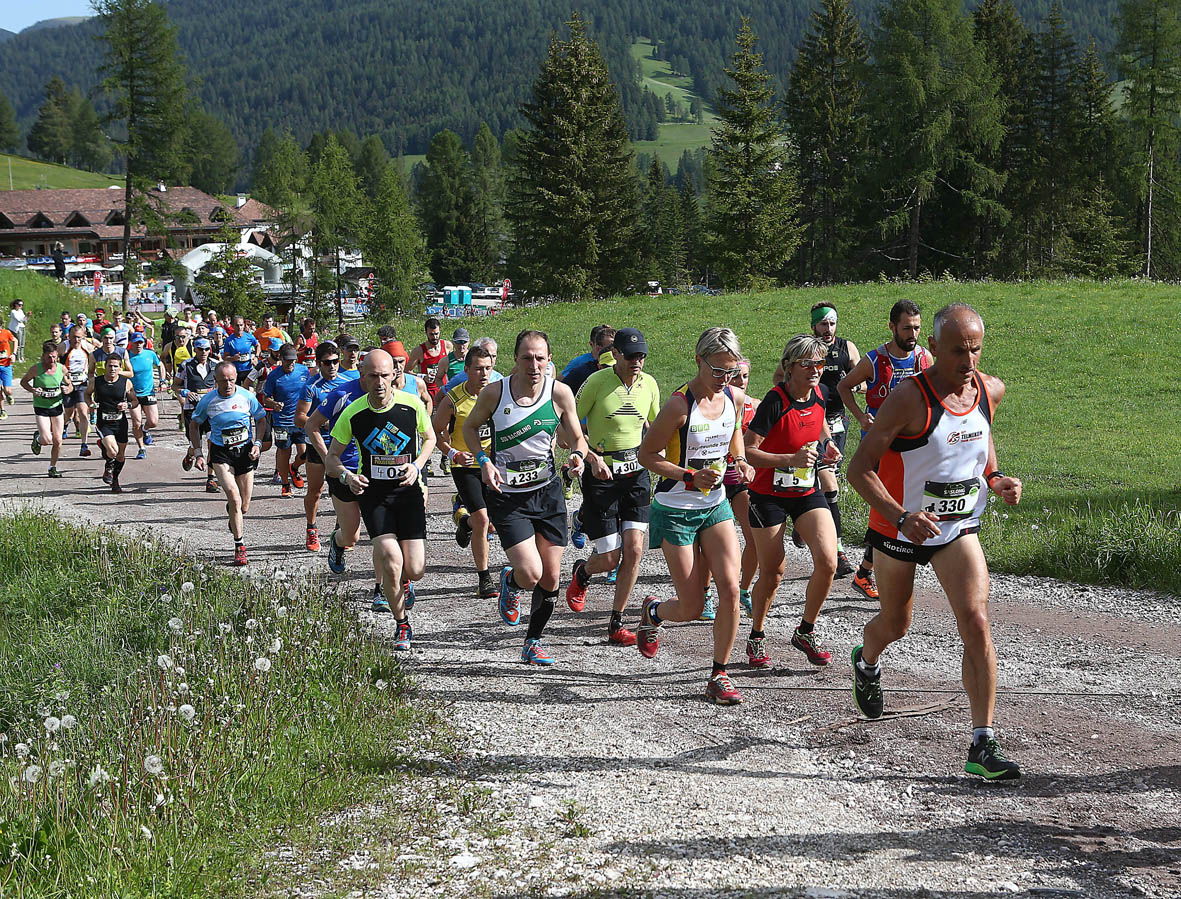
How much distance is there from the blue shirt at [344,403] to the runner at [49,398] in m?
9.58

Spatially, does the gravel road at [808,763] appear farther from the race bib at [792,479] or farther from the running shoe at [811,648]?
the race bib at [792,479]

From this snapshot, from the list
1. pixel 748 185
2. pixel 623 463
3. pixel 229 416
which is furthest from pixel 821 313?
pixel 748 185

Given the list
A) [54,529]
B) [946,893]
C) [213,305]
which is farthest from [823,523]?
[213,305]

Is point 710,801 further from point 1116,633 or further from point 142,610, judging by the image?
point 142,610

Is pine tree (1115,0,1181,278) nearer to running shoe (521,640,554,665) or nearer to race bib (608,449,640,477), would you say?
race bib (608,449,640,477)

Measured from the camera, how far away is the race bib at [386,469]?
27.4ft

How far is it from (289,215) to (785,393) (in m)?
65.2

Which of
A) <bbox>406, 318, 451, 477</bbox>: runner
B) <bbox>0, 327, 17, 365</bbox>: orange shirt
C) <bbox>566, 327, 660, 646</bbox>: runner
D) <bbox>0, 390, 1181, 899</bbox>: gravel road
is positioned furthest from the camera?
<bbox>0, 327, 17, 365</bbox>: orange shirt

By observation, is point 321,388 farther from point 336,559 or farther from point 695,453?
point 695,453

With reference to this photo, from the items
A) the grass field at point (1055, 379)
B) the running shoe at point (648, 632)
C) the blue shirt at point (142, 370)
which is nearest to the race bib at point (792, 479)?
the running shoe at point (648, 632)

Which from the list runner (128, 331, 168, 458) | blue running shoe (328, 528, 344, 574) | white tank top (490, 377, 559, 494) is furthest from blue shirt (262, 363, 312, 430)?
white tank top (490, 377, 559, 494)

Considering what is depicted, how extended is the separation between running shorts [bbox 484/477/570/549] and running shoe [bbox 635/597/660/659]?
77 centimetres

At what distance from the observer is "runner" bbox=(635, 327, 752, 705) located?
6871 millimetres

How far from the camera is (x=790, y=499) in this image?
25.1 ft
